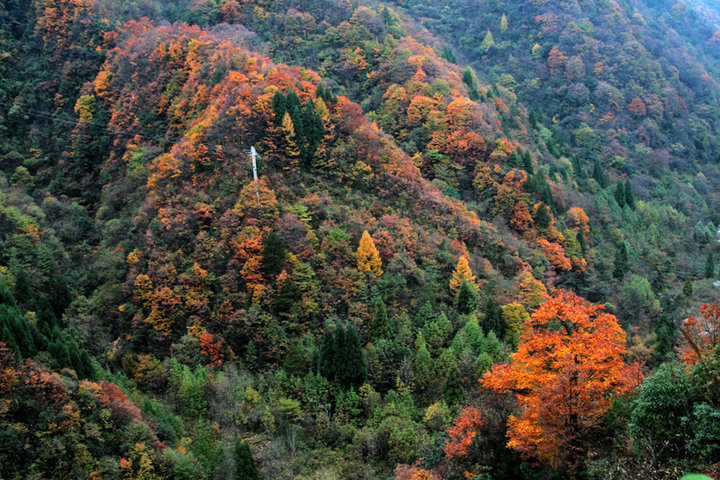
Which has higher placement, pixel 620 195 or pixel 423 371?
pixel 620 195

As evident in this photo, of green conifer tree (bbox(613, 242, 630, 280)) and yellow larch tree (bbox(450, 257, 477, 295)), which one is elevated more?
green conifer tree (bbox(613, 242, 630, 280))

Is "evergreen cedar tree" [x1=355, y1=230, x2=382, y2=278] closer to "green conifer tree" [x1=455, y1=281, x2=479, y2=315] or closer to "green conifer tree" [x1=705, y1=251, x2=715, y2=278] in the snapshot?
"green conifer tree" [x1=455, y1=281, x2=479, y2=315]

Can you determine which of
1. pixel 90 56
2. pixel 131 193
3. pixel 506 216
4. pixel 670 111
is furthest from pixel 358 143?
pixel 670 111

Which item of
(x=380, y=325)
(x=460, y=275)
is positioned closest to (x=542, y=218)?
(x=460, y=275)

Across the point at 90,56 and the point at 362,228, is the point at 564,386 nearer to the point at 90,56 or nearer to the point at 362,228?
the point at 362,228

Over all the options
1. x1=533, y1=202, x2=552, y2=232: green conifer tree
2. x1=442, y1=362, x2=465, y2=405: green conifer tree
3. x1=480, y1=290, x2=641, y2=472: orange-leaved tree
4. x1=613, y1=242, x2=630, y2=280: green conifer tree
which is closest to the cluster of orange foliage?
x1=480, y1=290, x2=641, y2=472: orange-leaved tree

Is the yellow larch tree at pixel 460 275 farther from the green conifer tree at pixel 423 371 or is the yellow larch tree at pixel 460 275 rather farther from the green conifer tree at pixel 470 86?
the green conifer tree at pixel 470 86

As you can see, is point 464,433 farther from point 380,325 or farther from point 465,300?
point 465,300
